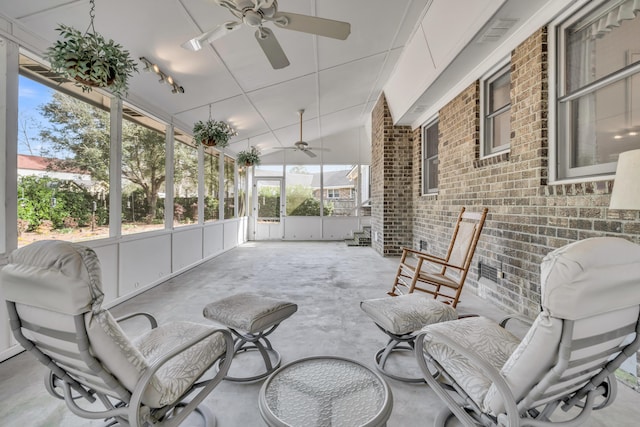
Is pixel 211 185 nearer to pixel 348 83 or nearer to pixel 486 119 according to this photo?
pixel 348 83

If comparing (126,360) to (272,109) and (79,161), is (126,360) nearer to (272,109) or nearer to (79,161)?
(79,161)

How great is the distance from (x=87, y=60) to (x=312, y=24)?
1589 mm

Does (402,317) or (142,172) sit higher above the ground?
(142,172)

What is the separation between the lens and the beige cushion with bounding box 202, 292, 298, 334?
6.31 ft

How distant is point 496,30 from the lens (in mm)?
2883

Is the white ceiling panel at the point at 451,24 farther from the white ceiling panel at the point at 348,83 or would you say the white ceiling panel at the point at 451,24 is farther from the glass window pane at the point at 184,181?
the glass window pane at the point at 184,181

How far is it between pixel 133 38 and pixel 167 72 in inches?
27.8

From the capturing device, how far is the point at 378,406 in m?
1.22

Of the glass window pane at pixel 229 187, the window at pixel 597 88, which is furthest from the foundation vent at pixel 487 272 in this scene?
the glass window pane at pixel 229 187

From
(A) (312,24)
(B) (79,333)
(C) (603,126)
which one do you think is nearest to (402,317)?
(B) (79,333)

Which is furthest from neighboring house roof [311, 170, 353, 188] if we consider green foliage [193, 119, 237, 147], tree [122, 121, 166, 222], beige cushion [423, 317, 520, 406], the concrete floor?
beige cushion [423, 317, 520, 406]

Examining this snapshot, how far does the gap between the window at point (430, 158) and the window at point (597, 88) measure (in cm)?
291

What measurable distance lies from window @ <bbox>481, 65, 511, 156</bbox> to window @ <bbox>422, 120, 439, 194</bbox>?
1.67 m

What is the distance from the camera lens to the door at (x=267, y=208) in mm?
9672
